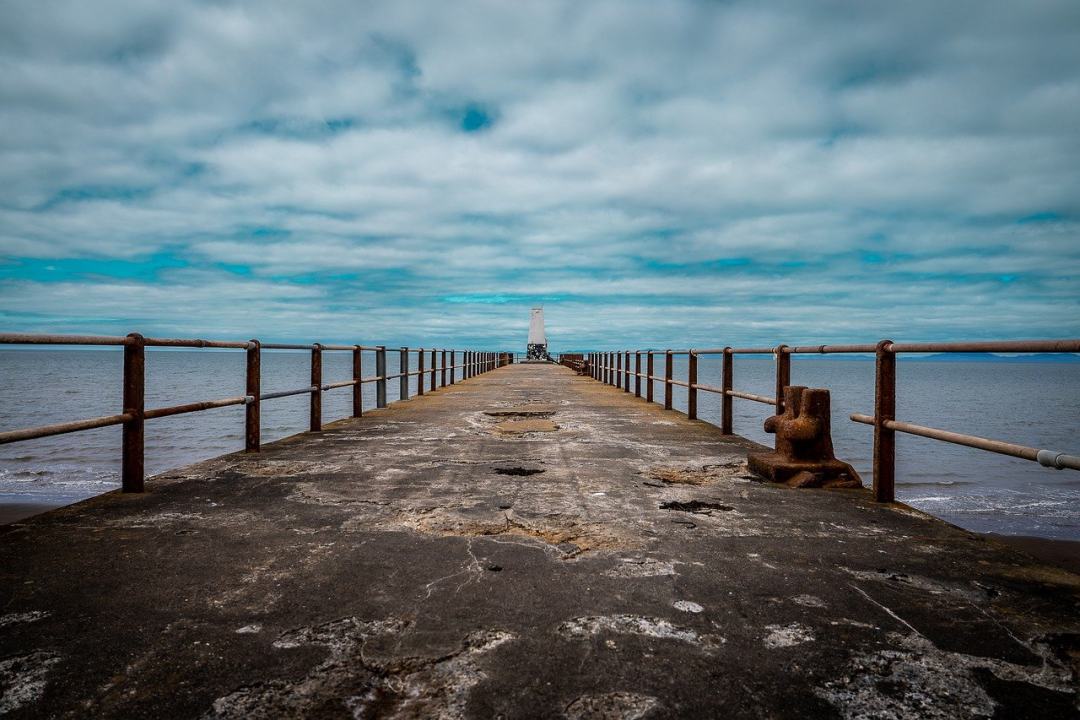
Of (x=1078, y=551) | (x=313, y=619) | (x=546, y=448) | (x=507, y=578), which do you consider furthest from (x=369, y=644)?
(x=1078, y=551)

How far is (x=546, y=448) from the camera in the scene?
5.80 m

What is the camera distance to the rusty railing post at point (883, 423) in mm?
3756

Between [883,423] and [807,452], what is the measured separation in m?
0.66

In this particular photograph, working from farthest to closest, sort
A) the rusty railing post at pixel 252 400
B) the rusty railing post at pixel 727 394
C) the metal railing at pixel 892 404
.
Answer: the rusty railing post at pixel 727 394 < the rusty railing post at pixel 252 400 < the metal railing at pixel 892 404

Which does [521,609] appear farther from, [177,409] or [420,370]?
[420,370]

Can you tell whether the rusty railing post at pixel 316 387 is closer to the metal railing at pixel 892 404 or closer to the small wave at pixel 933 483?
the metal railing at pixel 892 404

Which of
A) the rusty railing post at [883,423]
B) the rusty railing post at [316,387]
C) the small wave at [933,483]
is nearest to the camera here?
the rusty railing post at [883,423]

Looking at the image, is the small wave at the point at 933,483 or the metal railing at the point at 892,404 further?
the small wave at the point at 933,483

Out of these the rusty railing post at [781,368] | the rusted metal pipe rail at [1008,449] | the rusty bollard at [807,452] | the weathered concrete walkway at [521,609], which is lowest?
the weathered concrete walkway at [521,609]

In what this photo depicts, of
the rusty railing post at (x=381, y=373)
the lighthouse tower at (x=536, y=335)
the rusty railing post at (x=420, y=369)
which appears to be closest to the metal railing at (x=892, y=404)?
the rusty railing post at (x=381, y=373)

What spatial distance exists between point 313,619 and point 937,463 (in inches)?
607

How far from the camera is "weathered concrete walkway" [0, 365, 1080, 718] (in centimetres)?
159

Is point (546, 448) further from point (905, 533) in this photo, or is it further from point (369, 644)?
point (369, 644)

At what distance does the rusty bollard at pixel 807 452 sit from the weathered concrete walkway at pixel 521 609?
275 millimetres
